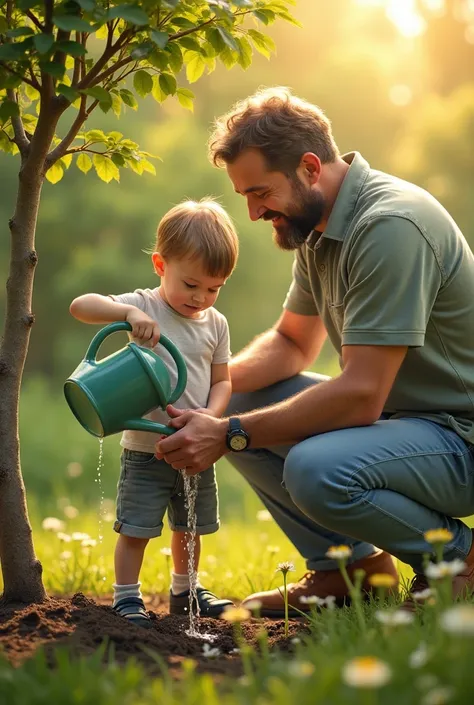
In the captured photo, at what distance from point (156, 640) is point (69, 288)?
27.5 ft

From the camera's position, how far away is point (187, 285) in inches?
97.7

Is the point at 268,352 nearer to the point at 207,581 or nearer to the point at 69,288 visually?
the point at 207,581

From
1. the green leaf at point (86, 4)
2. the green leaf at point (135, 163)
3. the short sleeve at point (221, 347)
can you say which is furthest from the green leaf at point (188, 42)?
the short sleeve at point (221, 347)

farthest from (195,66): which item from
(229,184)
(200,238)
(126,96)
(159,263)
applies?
(229,184)

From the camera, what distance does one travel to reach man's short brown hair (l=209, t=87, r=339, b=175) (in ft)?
8.52

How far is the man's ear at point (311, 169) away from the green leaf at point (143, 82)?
0.54 m

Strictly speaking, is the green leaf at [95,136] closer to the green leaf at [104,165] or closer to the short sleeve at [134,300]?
the green leaf at [104,165]

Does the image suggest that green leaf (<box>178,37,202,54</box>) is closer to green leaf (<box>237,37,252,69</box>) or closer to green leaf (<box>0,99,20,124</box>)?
green leaf (<box>237,37,252,69</box>)

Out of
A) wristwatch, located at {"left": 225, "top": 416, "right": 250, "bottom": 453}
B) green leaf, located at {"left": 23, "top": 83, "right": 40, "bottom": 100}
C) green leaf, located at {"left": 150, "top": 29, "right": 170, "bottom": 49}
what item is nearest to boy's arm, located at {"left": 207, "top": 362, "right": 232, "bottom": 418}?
wristwatch, located at {"left": 225, "top": 416, "right": 250, "bottom": 453}

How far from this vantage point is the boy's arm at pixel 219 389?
259 cm

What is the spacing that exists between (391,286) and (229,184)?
899cm

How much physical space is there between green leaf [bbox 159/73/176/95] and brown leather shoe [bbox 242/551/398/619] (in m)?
1.49

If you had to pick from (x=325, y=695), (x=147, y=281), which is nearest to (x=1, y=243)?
(x=147, y=281)

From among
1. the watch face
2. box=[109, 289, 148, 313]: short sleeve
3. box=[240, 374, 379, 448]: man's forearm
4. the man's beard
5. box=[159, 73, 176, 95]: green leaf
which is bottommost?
the watch face
